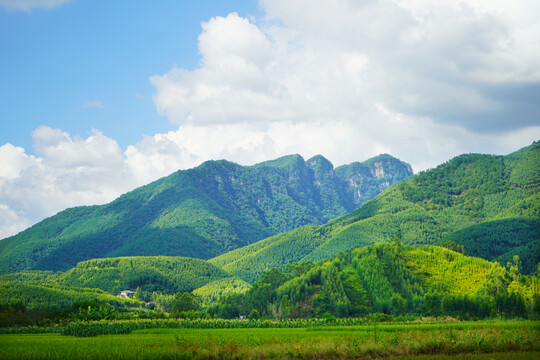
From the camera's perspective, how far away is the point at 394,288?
111 meters

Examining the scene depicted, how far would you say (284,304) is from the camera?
10756cm

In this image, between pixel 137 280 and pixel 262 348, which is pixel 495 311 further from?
pixel 137 280

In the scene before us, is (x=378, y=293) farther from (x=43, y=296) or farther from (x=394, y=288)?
(x=43, y=296)

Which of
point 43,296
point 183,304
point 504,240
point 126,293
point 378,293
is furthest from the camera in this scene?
point 126,293

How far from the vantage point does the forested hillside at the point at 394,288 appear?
303ft

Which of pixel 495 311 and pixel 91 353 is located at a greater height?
pixel 91 353

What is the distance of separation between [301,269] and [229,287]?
7594 centimetres

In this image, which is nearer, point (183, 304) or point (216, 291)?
point (183, 304)

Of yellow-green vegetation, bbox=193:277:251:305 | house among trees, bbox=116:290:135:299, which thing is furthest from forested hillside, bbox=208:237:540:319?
house among trees, bbox=116:290:135:299

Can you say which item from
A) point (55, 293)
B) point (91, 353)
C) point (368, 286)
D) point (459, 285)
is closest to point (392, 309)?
point (368, 286)

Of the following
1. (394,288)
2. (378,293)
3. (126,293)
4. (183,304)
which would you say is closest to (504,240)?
(394,288)

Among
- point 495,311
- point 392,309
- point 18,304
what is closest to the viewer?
point 495,311

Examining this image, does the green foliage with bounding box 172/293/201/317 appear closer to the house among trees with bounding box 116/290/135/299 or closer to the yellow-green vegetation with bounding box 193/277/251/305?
the yellow-green vegetation with bounding box 193/277/251/305

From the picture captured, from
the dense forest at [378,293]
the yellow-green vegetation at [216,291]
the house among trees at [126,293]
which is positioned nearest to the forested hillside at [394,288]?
the dense forest at [378,293]
